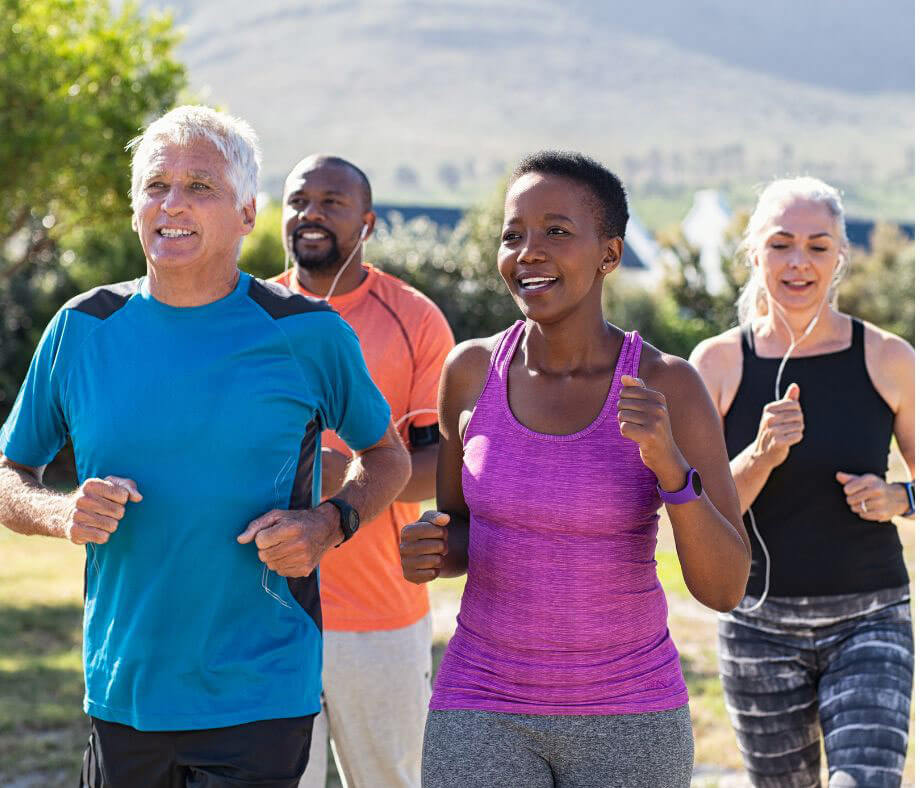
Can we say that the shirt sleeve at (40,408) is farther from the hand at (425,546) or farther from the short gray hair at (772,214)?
the short gray hair at (772,214)

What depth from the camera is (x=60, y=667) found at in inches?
352

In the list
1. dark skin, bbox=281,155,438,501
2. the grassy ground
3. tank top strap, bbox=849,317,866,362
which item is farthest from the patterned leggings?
dark skin, bbox=281,155,438,501

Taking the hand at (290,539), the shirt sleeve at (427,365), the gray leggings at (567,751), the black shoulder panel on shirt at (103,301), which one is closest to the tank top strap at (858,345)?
the shirt sleeve at (427,365)

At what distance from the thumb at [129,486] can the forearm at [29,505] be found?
0.14 metres

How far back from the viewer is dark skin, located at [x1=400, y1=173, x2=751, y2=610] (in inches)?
114

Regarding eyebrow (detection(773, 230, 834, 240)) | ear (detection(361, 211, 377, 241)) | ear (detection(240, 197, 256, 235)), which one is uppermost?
ear (detection(361, 211, 377, 241))

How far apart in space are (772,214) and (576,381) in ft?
5.35

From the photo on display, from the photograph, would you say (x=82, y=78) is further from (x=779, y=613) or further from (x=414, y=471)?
(x=779, y=613)

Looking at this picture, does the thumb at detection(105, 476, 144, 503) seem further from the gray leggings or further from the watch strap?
the watch strap

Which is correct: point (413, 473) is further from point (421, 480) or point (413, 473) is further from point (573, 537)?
point (573, 537)

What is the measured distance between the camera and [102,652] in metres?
3.10

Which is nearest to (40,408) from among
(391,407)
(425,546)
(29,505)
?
(29,505)

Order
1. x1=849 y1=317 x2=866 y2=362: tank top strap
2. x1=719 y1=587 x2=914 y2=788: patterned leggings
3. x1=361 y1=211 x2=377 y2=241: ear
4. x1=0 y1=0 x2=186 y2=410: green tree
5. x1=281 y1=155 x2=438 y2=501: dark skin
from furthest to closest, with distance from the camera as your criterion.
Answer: x1=0 y1=0 x2=186 y2=410: green tree, x1=361 y1=211 x2=377 y2=241: ear, x1=281 y1=155 x2=438 y2=501: dark skin, x1=849 y1=317 x2=866 y2=362: tank top strap, x1=719 y1=587 x2=914 y2=788: patterned leggings

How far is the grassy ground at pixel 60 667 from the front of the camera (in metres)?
6.63
